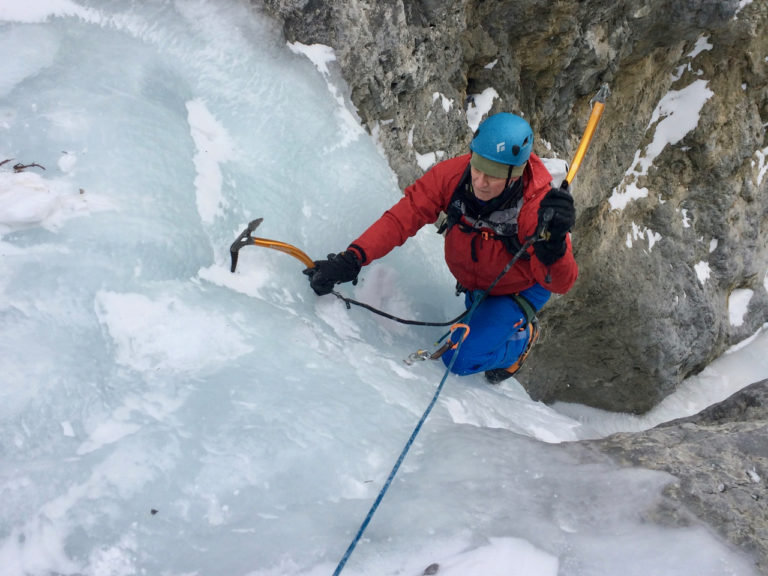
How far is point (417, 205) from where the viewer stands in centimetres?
304

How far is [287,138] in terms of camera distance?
319 centimetres

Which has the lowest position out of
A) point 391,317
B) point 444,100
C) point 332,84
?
point 391,317

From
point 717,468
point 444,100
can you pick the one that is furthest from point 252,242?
point 444,100

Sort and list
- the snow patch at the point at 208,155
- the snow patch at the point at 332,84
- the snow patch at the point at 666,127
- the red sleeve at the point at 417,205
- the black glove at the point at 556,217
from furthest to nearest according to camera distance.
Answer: the snow patch at the point at 666,127 → the snow patch at the point at 332,84 → the red sleeve at the point at 417,205 → the snow patch at the point at 208,155 → the black glove at the point at 556,217

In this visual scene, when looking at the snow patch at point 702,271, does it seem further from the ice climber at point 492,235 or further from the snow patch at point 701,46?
the ice climber at point 492,235

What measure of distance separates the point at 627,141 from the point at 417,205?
452cm

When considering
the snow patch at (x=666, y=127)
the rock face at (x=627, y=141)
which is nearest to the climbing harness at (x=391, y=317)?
the rock face at (x=627, y=141)

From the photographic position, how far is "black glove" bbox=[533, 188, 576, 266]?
2434 millimetres

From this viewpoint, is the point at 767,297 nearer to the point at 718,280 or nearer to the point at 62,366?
the point at 718,280

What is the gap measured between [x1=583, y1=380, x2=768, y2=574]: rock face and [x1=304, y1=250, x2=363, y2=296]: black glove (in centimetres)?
135

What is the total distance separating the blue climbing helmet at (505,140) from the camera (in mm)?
2520

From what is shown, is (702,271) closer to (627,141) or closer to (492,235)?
(627,141)

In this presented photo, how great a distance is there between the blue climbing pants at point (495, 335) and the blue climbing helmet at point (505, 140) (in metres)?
1.07

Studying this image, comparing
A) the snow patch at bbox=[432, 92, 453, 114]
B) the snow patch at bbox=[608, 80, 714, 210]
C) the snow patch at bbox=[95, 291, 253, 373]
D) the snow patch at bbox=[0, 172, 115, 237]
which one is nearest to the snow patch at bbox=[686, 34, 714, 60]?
the snow patch at bbox=[608, 80, 714, 210]
